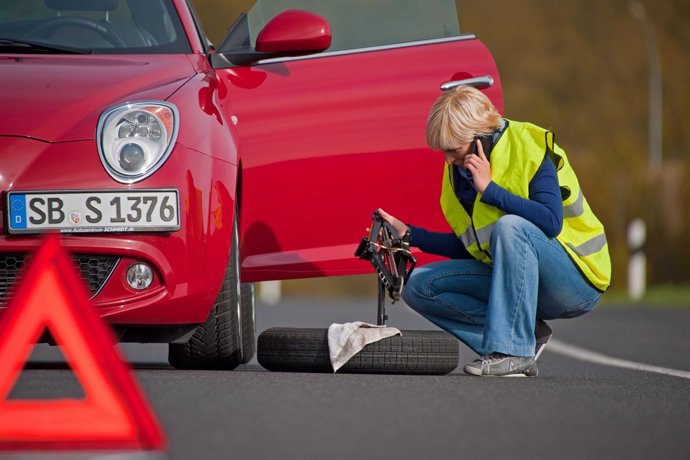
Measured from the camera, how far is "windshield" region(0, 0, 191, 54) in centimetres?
623

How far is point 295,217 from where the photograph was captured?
21.5 ft

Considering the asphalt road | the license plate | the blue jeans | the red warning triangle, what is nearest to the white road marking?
the asphalt road

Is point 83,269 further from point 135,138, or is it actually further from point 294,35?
point 294,35

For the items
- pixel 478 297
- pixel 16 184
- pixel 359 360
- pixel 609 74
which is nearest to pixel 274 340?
pixel 359 360

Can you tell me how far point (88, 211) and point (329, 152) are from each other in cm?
145

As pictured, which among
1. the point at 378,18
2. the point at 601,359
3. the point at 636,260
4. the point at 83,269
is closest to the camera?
the point at 83,269

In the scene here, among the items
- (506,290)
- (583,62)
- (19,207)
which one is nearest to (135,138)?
(19,207)

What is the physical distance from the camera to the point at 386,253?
621 cm

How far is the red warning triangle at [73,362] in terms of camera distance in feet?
12.2

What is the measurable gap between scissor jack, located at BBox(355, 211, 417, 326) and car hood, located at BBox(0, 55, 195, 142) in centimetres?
95

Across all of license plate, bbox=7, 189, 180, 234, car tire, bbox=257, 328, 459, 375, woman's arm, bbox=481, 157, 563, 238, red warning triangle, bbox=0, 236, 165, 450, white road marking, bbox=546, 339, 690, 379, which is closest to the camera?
red warning triangle, bbox=0, 236, 165, 450

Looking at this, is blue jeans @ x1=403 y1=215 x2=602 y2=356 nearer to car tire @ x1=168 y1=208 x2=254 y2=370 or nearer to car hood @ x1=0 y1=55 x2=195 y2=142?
car tire @ x1=168 y1=208 x2=254 y2=370

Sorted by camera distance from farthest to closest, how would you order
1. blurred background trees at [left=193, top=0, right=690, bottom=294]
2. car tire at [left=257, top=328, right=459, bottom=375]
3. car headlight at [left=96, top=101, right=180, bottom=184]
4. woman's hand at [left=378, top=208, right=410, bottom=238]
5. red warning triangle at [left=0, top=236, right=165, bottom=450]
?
blurred background trees at [left=193, top=0, right=690, bottom=294]
woman's hand at [left=378, top=208, right=410, bottom=238]
car tire at [left=257, top=328, right=459, bottom=375]
car headlight at [left=96, top=101, right=180, bottom=184]
red warning triangle at [left=0, top=236, right=165, bottom=450]

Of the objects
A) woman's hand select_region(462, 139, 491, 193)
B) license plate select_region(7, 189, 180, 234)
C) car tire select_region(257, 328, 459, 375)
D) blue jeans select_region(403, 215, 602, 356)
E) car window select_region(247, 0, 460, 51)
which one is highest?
car window select_region(247, 0, 460, 51)
